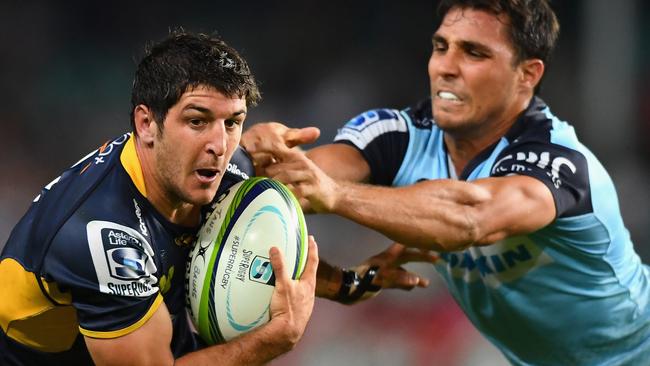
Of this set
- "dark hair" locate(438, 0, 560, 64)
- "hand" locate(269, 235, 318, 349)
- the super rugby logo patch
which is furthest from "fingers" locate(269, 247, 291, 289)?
"dark hair" locate(438, 0, 560, 64)

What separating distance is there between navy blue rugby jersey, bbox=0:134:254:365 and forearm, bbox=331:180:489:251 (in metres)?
0.52

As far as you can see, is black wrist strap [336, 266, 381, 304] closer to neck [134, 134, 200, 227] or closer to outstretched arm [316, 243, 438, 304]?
outstretched arm [316, 243, 438, 304]

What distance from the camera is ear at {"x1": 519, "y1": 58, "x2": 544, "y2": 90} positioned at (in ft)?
15.3

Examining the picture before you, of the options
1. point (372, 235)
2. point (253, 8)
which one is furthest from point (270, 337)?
point (253, 8)

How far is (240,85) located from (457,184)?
102 centimetres

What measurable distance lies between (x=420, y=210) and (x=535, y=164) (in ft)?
1.94

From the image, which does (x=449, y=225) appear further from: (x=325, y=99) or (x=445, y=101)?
(x=325, y=99)

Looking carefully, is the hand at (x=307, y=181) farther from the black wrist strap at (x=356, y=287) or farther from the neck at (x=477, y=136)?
the neck at (x=477, y=136)

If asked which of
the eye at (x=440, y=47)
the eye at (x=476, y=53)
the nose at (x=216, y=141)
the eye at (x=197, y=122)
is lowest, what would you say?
the nose at (x=216, y=141)

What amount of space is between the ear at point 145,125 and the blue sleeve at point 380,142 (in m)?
1.53

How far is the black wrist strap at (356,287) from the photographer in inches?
176

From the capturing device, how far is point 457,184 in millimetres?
3930

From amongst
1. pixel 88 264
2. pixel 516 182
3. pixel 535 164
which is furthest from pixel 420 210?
pixel 88 264

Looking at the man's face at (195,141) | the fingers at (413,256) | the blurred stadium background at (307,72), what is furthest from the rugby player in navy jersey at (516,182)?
the blurred stadium background at (307,72)
